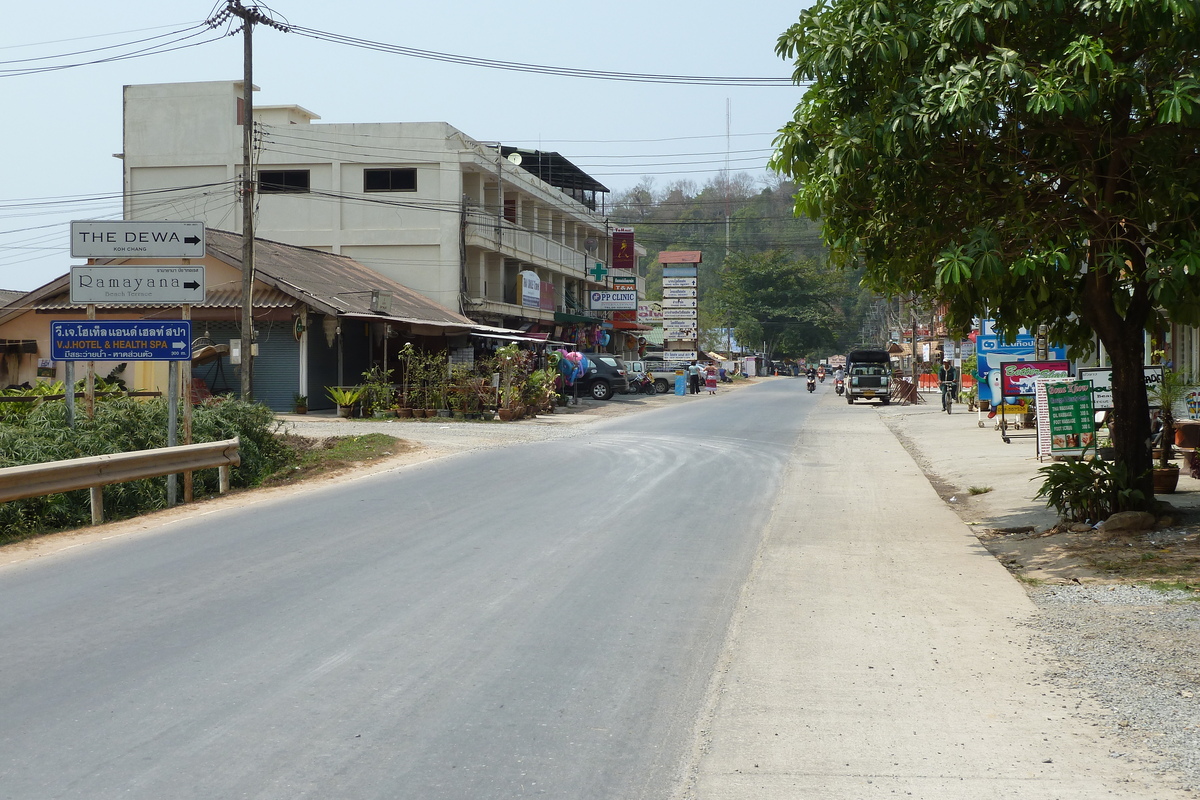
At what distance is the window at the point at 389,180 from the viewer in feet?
Answer: 142

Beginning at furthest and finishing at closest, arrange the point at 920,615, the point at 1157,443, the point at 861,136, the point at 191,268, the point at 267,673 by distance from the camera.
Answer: the point at 1157,443 → the point at 191,268 → the point at 861,136 → the point at 920,615 → the point at 267,673

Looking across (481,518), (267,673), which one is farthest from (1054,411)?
(267,673)

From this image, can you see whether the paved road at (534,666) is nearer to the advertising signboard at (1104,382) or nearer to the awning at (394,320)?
the advertising signboard at (1104,382)

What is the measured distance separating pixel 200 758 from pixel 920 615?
4.81 meters

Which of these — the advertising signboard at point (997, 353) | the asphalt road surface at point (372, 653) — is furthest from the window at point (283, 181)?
the asphalt road surface at point (372, 653)

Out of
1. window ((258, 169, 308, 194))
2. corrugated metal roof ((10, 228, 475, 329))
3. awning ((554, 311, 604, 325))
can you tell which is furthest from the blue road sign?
awning ((554, 311, 604, 325))

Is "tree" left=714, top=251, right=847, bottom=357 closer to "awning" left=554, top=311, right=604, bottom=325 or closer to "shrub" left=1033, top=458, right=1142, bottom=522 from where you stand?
"awning" left=554, top=311, right=604, bottom=325

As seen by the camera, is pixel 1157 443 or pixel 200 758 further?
pixel 1157 443

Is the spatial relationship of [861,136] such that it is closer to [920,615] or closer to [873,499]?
[920,615]

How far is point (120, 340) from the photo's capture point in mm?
13656

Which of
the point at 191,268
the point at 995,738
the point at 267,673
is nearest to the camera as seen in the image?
the point at 995,738

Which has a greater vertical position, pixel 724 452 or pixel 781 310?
pixel 781 310

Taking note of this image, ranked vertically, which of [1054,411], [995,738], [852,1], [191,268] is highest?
[852,1]

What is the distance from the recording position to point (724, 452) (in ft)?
68.3
